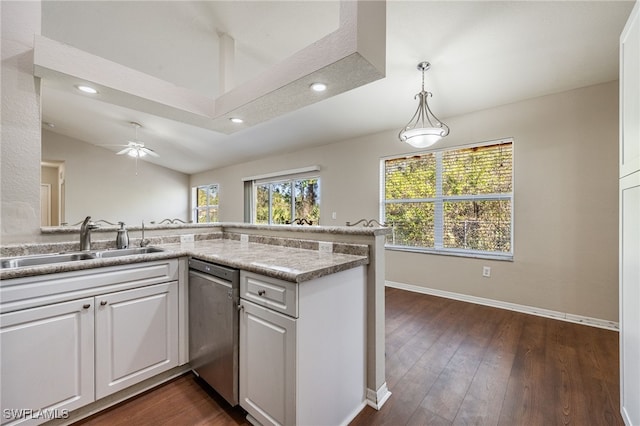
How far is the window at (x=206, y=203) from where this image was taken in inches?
300

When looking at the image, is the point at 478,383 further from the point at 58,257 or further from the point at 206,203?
the point at 206,203

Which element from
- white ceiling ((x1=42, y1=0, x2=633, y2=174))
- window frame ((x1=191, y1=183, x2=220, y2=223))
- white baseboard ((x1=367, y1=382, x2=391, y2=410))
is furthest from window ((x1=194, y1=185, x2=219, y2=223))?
white baseboard ((x1=367, y1=382, x2=391, y2=410))

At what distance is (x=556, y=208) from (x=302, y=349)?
322 centimetres

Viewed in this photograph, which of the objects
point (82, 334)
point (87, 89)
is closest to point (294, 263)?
point (82, 334)

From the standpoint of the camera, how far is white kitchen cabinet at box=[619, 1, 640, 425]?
121 centimetres

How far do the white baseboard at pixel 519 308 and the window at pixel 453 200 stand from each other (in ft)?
1.86

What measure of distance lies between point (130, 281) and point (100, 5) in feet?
7.79

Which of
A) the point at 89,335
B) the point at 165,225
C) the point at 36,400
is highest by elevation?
the point at 165,225

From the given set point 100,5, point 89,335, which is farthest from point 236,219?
point 89,335

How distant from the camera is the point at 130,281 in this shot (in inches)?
62.8

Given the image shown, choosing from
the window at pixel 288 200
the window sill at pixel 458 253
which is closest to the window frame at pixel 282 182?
the window at pixel 288 200

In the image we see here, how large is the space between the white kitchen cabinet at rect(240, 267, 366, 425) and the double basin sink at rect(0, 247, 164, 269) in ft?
3.95

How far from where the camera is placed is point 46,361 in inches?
51.9

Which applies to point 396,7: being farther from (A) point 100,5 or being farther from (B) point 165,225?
(B) point 165,225
